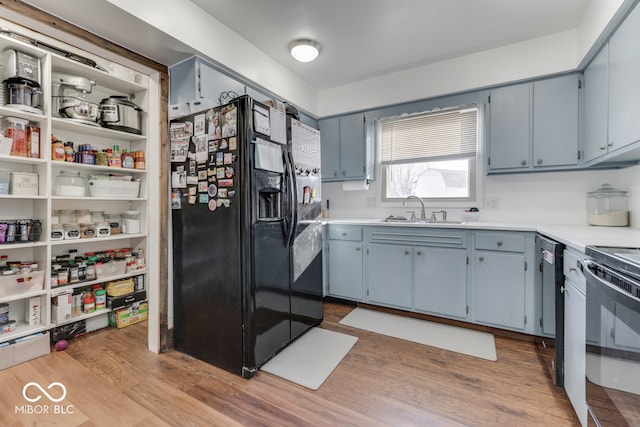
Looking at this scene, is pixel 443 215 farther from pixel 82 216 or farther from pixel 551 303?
pixel 82 216

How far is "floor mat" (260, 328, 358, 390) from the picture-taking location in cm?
188

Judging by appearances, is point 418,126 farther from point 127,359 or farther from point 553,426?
point 127,359

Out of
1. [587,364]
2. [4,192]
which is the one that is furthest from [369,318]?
[4,192]

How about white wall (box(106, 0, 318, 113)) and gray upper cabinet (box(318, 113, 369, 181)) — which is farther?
gray upper cabinet (box(318, 113, 369, 181))

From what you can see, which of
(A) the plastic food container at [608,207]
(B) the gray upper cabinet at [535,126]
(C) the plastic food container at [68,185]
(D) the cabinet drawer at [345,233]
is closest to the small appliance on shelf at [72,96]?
(C) the plastic food container at [68,185]

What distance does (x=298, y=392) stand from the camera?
173 cm

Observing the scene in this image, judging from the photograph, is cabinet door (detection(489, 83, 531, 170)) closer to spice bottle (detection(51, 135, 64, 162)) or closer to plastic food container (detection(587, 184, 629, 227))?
plastic food container (detection(587, 184, 629, 227))

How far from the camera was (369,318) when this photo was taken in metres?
2.84

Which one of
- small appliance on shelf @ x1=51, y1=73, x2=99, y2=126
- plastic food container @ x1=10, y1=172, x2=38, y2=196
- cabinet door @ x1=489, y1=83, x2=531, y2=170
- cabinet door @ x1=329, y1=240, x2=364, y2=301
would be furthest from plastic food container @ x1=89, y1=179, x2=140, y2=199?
cabinet door @ x1=489, y1=83, x2=531, y2=170

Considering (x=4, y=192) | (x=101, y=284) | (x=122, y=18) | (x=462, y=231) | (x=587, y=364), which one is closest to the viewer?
(x=587, y=364)

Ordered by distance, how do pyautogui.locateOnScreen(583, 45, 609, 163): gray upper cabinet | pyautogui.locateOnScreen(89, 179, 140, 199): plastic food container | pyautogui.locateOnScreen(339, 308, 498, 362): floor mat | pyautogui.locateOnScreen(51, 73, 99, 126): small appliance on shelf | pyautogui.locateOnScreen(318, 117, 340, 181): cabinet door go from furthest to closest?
pyautogui.locateOnScreen(318, 117, 340, 181): cabinet door → pyautogui.locateOnScreen(89, 179, 140, 199): plastic food container → pyautogui.locateOnScreen(51, 73, 99, 126): small appliance on shelf → pyautogui.locateOnScreen(339, 308, 498, 362): floor mat → pyautogui.locateOnScreen(583, 45, 609, 163): gray upper cabinet

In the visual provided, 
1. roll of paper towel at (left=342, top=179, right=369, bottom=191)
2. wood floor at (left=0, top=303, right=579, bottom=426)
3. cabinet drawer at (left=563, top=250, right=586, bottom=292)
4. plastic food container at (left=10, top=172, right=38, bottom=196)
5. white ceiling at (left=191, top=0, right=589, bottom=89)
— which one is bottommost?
wood floor at (left=0, top=303, right=579, bottom=426)

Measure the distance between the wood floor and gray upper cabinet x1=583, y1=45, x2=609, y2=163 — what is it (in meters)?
1.62

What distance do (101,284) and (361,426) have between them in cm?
266
